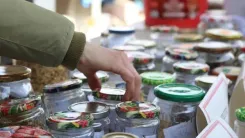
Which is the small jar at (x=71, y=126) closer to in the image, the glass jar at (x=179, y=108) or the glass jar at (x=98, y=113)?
the glass jar at (x=98, y=113)

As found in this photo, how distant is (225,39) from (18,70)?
999 mm

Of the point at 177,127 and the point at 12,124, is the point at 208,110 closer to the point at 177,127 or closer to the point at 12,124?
the point at 177,127

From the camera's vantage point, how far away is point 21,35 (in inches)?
31.5

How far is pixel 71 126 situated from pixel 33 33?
0.67 feet

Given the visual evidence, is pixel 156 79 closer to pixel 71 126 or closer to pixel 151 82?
pixel 151 82

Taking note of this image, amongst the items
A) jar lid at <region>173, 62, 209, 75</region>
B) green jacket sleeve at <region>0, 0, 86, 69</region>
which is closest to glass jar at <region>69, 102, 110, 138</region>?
green jacket sleeve at <region>0, 0, 86, 69</region>

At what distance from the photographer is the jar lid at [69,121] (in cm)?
72

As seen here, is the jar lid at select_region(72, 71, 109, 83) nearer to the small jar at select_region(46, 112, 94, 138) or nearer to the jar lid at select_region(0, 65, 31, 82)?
the jar lid at select_region(0, 65, 31, 82)

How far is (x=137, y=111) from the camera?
806mm

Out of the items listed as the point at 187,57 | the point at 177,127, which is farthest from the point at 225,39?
the point at 177,127

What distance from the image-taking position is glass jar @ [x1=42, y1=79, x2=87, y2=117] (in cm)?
96

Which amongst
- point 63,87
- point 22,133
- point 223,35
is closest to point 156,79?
point 63,87

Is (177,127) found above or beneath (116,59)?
beneath

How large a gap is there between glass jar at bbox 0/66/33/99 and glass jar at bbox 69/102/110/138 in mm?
114
